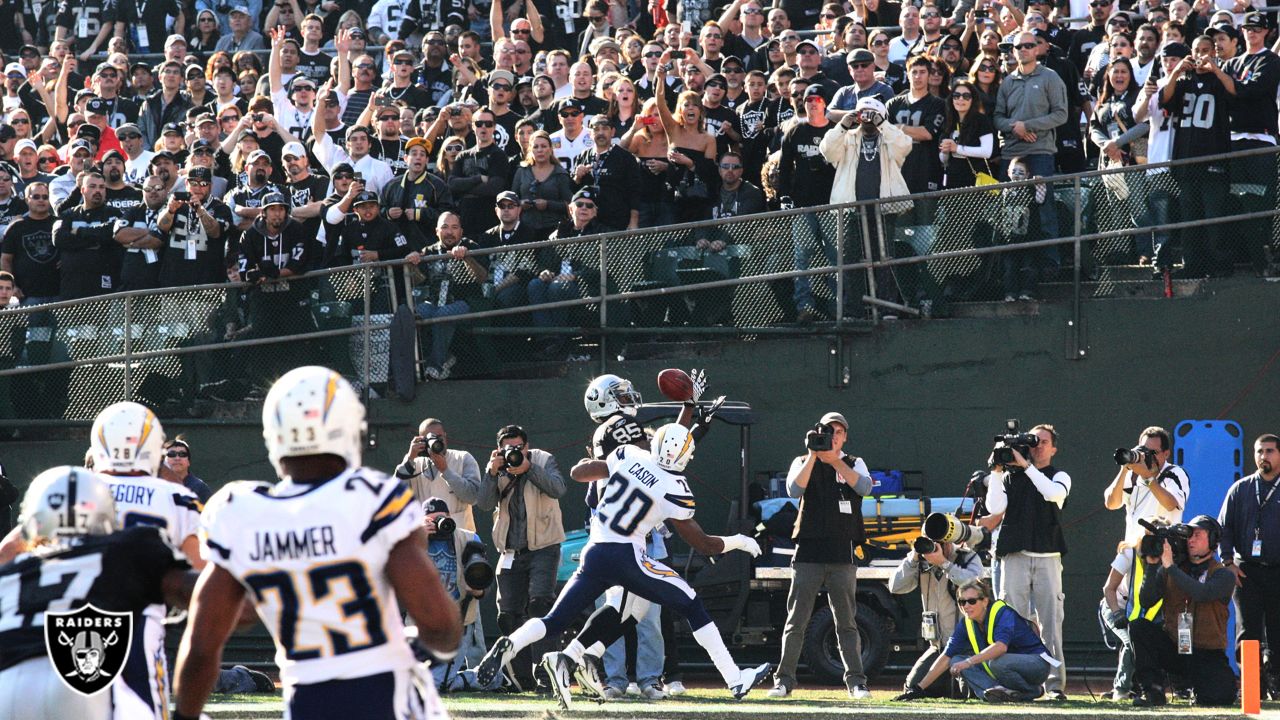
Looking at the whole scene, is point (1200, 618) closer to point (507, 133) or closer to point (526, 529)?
point (526, 529)

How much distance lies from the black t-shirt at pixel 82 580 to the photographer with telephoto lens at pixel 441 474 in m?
7.59

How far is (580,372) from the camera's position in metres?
15.3

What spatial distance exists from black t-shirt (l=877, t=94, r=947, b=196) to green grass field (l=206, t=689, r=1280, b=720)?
193 inches

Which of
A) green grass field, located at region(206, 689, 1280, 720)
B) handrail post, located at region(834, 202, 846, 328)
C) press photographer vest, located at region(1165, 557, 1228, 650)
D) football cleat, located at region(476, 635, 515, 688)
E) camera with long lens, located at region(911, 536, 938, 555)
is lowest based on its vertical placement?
green grass field, located at region(206, 689, 1280, 720)

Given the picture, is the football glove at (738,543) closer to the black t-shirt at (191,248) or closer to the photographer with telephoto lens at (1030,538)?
the photographer with telephoto lens at (1030,538)

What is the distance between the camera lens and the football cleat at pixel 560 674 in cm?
1091

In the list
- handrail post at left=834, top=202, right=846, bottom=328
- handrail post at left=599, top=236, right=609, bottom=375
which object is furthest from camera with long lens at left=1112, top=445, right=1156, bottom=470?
handrail post at left=599, top=236, right=609, bottom=375

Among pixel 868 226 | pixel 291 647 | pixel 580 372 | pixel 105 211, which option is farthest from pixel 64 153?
pixel 291 647

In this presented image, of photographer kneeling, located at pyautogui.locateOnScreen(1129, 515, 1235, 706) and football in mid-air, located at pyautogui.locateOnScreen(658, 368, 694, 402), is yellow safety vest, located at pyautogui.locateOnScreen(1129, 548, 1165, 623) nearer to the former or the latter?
photographer kneeling, located at pyautogui.locateOnScreen(1129, 515, 1235, 706)

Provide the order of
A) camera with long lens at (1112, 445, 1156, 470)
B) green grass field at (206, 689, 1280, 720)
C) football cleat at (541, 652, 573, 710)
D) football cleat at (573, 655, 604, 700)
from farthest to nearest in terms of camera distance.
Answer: camera with long lens at (1112, 445, 1156, 470), football cleat at (573, 655, 604, 700), football cleat at (541, 652, 573, 710), green grass field at (206, 689, 1280, 720)

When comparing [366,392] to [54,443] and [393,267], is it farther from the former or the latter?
[54,443]

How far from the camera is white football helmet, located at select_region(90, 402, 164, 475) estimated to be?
23.4 ft

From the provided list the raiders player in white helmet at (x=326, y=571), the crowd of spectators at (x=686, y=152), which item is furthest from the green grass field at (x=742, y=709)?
the raiders player in white helmet at (x=326, y=571)

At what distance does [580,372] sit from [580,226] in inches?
48.5
